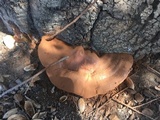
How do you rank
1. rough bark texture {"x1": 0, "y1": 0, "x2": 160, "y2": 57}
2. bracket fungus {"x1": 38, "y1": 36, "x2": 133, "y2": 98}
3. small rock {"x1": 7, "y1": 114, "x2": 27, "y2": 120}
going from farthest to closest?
1. small rock {"x1": 7, "y1": 114, "x2": 27, "y2": 120}
2. bracket fungus {"x1": 38, "y1": 36, "x2": 133, "y2": 98}
3. rough bark texture {"x1": 0, "y1": 0, "x2": 160, "y2": 57}

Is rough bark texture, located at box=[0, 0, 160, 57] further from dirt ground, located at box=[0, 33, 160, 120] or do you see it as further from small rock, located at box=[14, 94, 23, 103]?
small rock, located at box=[14, 94, 23, 103]

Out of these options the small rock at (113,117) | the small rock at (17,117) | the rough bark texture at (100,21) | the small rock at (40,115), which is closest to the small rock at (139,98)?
the small rock at (113,117)

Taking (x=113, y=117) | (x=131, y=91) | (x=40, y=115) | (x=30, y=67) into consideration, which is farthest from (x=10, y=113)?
(x=131, y=91)

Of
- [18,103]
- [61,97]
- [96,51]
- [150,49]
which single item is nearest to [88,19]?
[96,51]

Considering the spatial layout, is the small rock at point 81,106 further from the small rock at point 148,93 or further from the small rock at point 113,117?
the small rock at point 148,93

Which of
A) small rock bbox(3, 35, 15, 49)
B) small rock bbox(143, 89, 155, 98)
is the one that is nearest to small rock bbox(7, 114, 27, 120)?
small rock bbox(3, 35, 15, 49)

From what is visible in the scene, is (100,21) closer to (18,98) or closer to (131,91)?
(131,91)
